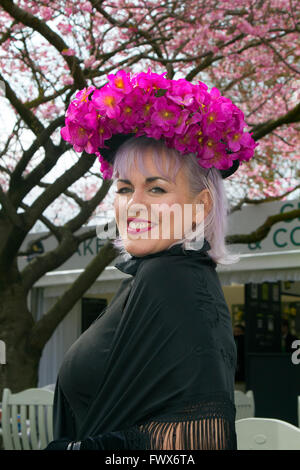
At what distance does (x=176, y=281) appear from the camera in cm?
109

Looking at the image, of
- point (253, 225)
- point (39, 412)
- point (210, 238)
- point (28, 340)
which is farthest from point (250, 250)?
point (210, 238)

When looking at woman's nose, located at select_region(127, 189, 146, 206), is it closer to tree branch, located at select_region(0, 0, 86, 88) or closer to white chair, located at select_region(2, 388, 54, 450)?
tree branch, located at select_region(0, 0, 86, 88)

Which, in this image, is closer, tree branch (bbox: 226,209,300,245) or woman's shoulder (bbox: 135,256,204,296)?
woman's shoulder (bbox: 135,256,204,296)

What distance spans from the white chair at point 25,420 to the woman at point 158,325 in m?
2.78

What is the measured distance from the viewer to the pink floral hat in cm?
123

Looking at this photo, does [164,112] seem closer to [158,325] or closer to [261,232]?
[158,325]

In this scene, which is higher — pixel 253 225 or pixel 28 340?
pixel 253 225

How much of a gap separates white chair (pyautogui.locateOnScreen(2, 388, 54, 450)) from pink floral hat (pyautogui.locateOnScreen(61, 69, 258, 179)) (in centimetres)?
298

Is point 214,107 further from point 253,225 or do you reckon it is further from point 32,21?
point 253,225

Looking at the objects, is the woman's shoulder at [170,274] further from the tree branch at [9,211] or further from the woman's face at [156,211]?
the tree branch at [9,211]

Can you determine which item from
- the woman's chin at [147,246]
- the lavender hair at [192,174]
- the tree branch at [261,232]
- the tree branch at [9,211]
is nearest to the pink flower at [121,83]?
the lavender hair at [192,174]

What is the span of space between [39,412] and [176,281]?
3.12 m

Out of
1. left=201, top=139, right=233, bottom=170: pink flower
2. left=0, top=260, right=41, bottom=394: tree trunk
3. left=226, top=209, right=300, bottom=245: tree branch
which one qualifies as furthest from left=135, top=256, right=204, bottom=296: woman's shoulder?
left=226, top=209, right=300, bottom=245: tree branch

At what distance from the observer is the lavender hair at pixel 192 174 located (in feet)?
4.15
